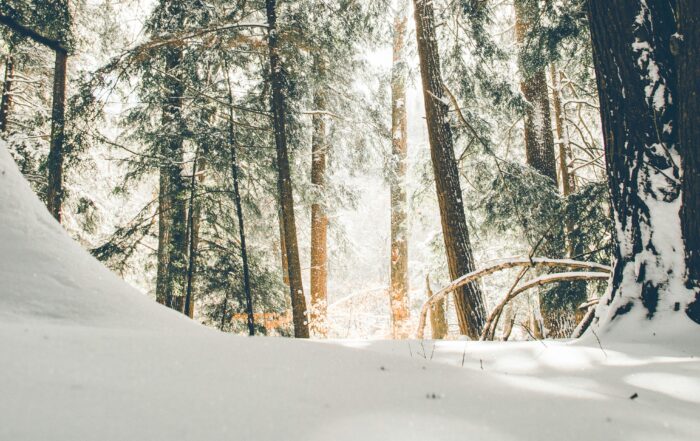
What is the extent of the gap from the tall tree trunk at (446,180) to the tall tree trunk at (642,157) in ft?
8.27

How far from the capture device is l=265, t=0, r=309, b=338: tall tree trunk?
6159mm

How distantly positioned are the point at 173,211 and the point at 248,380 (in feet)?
23.0

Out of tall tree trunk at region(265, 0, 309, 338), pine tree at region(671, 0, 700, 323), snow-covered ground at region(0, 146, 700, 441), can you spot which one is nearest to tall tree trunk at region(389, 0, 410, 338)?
tall tree trunk at region(265, 0, 309, 338)

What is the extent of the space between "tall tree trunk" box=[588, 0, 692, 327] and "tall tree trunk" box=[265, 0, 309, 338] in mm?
4359

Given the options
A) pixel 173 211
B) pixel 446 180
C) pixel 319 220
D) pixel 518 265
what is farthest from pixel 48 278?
pixel 319 220

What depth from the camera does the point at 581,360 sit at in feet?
7.16

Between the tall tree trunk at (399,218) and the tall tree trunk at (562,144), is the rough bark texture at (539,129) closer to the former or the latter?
the tall tree trunk at (562,144)

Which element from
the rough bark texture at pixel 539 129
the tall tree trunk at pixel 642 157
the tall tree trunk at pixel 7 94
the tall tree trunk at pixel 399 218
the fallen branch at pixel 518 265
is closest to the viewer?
the tall tree trunk at pixel 642 157

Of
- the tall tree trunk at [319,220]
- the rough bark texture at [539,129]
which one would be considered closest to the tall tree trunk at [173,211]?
the tall tree trunk at [319,220]

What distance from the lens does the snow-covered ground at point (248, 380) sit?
106cm

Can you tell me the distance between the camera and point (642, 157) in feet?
8.70

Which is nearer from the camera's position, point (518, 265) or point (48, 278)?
point (48, 278)

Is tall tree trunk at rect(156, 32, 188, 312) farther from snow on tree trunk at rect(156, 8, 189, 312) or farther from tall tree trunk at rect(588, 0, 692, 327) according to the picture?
tall tree trunk at rect(588, 0, 692, 327)

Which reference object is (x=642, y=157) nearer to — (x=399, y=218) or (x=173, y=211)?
(x=173, y=211)
